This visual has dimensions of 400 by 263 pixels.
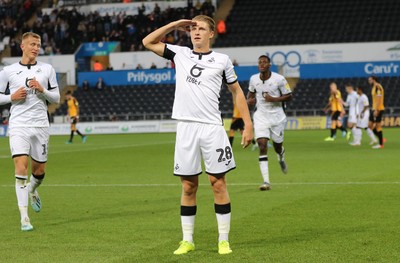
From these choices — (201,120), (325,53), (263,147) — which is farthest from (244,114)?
(325,53)

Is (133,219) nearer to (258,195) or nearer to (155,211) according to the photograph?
(155,211)

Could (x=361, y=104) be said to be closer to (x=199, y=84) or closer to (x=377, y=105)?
(x=377, y=105)

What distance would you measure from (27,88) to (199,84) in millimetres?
3266

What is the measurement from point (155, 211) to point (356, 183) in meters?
5.21

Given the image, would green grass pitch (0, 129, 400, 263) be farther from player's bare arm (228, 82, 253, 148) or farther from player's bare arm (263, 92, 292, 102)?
player's bare arm (263, 92, 292, 102)

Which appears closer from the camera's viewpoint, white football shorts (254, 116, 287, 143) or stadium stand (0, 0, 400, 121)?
white football shorts (254, 116, 287, 143)

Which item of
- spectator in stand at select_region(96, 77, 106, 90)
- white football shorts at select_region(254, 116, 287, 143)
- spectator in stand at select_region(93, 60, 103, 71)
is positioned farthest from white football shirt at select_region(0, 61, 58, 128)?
spectator in stand at select_region(93, 60, 103, 71)

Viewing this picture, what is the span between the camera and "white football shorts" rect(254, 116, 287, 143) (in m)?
16.7

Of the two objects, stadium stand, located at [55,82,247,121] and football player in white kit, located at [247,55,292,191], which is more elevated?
football player in white kit, located at [247,55,292,191]

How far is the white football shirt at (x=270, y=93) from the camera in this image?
16625 millimetres

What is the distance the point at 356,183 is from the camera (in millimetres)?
16531

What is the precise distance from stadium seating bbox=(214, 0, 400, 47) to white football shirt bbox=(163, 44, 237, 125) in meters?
45.5

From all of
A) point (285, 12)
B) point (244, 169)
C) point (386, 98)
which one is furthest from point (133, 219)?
point (285, 12)

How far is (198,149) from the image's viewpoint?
30.2ft
